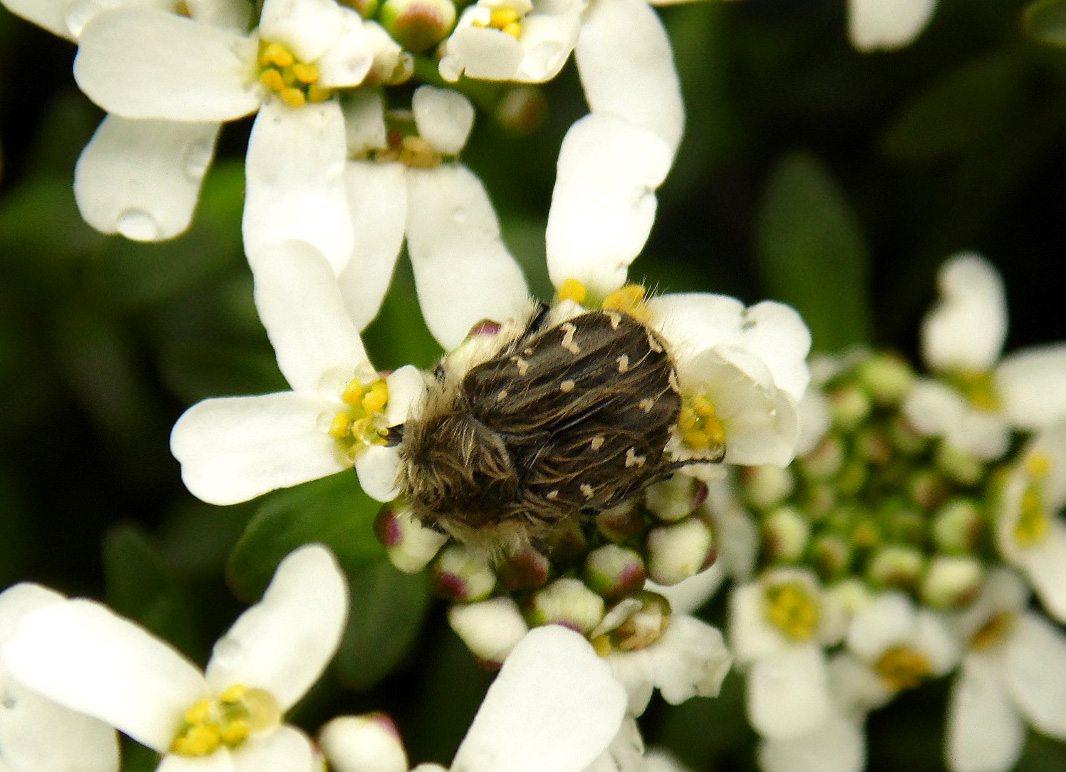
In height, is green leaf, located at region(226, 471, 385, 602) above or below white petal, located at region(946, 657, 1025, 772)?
above

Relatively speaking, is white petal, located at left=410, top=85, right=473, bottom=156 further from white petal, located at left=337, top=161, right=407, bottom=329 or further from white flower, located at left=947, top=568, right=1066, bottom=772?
white flower, located at left=947, top=568, right=1066, bottom=772

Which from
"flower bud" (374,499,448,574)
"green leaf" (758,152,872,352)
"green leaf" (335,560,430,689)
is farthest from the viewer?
"green leaf" (758,152,872,352)

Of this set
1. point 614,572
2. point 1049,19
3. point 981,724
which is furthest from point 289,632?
point 1049,19

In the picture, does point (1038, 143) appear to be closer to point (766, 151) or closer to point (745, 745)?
point (766, 151)

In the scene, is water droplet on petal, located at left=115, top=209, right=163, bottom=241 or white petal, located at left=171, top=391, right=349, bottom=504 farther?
water droplet on petal, located at left=115, top=209, right=163, bottom=241

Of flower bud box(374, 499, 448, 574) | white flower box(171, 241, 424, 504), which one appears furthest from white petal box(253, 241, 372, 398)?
flower bud box(374, 499, 448, 574)

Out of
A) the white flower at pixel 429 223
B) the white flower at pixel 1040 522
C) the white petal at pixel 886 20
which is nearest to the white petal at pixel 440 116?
the white flower at pixel 429 223
